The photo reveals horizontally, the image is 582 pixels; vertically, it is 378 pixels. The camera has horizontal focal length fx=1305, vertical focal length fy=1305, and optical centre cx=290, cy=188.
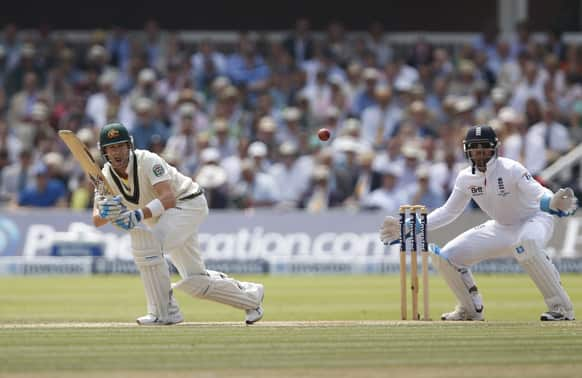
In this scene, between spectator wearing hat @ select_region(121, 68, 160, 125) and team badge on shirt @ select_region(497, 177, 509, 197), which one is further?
spectator wearing hat @ select_region(121, 68, 160, 125)

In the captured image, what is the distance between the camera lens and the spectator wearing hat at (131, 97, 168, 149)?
57.6 ft

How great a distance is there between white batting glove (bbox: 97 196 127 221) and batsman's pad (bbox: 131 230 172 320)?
0.24 m

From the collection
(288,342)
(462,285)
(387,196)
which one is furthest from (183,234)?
(387,196)

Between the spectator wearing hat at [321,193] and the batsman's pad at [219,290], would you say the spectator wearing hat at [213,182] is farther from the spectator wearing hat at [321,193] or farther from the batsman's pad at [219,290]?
the batsman's pad at [219,290]

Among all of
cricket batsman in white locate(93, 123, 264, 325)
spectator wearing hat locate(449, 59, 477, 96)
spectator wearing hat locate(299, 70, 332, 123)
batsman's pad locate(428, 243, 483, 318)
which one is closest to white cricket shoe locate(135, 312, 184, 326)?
cricket batsman in white locate(93, 123, 264, 325)

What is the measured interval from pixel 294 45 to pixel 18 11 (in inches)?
199

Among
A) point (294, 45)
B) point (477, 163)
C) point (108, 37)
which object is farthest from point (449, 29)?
point (477, 163)

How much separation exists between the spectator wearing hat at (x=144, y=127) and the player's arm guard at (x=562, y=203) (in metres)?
9.26

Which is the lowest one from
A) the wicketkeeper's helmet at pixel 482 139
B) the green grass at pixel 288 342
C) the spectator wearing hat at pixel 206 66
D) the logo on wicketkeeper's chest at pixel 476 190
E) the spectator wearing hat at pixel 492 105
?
the green grass at pixel 288 342

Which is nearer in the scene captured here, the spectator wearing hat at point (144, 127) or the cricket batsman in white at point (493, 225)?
the cricket batsman in white at point (493, 225)

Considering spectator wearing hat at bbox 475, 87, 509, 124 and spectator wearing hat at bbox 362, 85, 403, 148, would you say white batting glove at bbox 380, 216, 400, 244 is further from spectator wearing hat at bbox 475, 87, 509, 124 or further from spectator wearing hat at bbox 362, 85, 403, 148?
spectator wearing hat at bbox 362, 85, 403, 148

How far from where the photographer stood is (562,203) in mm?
8883

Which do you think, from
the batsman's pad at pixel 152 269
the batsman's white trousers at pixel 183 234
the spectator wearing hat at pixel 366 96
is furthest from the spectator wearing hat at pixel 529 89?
the batsman's pad at pixel 152 269

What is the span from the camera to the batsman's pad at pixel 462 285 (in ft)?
30.6
